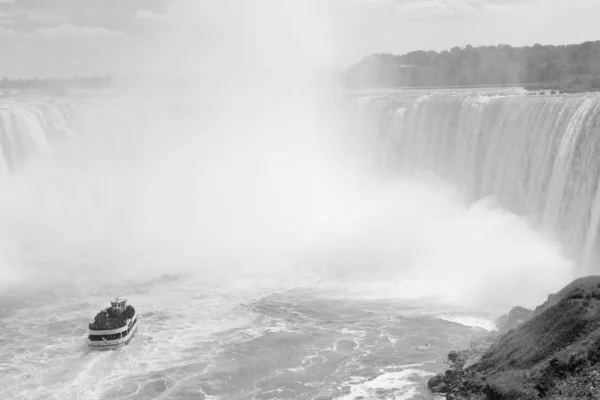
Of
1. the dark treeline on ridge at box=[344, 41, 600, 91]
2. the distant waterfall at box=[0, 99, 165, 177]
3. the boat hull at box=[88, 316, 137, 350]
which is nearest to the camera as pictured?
the boat hull at box=[88, 316, 137, 350]

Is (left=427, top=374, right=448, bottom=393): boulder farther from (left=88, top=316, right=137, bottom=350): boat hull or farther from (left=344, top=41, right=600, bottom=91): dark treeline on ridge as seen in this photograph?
(left=344, top=41, right=600, bottom=91): dark treeline on ridge

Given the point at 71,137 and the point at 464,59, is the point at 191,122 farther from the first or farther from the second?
the point at 464,59

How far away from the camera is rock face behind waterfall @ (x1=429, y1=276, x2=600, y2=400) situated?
10562 millimetres

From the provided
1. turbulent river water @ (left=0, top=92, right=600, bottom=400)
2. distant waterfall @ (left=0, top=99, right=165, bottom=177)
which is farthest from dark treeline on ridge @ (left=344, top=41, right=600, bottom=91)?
distant waterfall @ (left=0, top=99, right=165, bottom=177)

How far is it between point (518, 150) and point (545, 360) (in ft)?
41.3

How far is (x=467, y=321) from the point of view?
16344 millimetres

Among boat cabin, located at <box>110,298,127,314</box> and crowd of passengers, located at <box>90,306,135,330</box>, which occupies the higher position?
boat cabin, located at <box>110,298,127,314</box>

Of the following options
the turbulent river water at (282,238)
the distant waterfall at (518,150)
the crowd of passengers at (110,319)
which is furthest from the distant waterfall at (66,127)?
the crowd of passengers at (110,319)

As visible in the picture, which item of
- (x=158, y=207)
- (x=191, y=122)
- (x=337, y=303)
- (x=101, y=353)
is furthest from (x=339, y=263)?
(x=191, y=122)

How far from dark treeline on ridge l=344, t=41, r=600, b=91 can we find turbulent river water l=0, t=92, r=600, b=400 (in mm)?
7912

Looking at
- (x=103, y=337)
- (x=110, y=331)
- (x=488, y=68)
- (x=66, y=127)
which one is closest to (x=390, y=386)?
(x=110, y=331)

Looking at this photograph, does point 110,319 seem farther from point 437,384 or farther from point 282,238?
point 282,238

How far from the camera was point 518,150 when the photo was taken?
2281 centimetres

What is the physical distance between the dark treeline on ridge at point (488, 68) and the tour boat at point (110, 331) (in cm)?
2072
